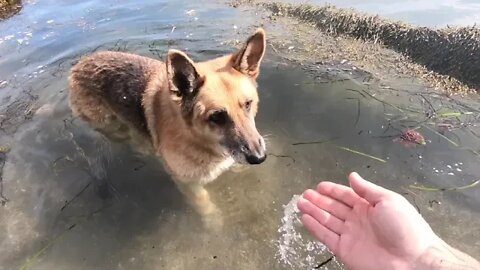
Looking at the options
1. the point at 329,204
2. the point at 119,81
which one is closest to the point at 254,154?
the point at 329,204

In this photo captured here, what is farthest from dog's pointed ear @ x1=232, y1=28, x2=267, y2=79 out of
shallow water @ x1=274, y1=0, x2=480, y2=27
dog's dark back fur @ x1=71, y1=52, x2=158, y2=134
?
shallow water @ x1=274, y1=0, x2=480, y2=27

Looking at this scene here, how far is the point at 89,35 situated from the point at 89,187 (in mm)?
4756

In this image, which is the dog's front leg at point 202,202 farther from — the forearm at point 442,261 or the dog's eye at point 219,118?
the forearm at point 442,261

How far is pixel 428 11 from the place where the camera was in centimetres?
764

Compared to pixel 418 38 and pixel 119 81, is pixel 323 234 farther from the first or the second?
pixel 418 38

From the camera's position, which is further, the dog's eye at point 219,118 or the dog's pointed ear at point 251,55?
the dog's pointed ear at point 251,55

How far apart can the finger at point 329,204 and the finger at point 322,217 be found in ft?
0.11

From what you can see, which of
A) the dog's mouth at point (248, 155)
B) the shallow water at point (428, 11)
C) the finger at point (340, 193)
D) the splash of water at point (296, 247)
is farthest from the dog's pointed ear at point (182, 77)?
the shallow water at point (428, 11)

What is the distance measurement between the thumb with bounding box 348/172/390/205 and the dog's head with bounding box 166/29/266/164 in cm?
100

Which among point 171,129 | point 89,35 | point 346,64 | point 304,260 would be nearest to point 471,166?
point 304,260

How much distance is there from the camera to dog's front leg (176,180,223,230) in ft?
15.2

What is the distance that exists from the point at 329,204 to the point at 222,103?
1350 millimetres

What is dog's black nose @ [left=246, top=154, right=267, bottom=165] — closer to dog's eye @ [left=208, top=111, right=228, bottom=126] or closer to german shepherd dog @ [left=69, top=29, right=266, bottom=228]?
german shepherd dog @ [left=69, top=29, right=266, bottom=228]

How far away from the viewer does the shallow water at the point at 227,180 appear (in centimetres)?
432
